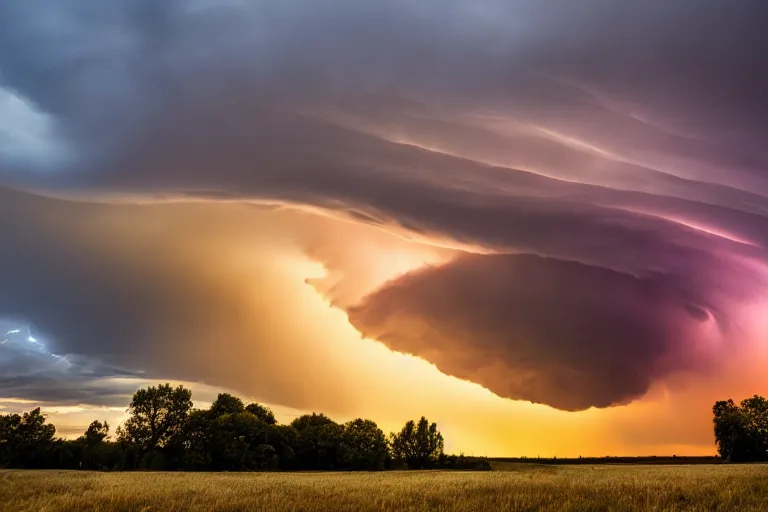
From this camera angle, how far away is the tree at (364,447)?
369ft

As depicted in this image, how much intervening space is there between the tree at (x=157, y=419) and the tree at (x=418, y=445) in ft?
177

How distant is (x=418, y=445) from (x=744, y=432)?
260 feet

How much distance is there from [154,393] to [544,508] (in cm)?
10762

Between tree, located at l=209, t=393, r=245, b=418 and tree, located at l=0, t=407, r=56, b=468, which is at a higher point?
tree, located at l=209, t=393, r=245, b=418

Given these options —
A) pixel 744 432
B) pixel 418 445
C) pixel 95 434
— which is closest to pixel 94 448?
pixel 95 434

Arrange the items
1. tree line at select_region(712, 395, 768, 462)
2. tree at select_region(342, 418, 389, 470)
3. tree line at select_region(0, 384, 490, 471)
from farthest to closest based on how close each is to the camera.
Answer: tree line at select_region(712, 395, 768, 462) < tree at select_region(342, 418, 389, 470) < tree line at select_region(0, 384, 490, 471)

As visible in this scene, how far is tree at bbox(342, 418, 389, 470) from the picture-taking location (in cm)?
11236

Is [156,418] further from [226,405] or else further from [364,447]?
[364,447]

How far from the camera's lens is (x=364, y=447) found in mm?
117938

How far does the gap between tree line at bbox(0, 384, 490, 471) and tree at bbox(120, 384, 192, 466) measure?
0.58 ft

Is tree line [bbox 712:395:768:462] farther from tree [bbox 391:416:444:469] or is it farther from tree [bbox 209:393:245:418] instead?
tree [bbox 209:393:245:418]

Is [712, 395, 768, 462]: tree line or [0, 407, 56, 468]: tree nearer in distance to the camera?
[0, 407, 56, 468]: tree

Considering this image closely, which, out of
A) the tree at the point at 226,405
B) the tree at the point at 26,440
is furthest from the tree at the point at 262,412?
the tree at the point at 26,440

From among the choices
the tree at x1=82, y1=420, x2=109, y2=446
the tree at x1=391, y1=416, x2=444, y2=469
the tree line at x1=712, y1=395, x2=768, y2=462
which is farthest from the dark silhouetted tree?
the tree line at x1=712, y1=395, x2=768, y2=462
